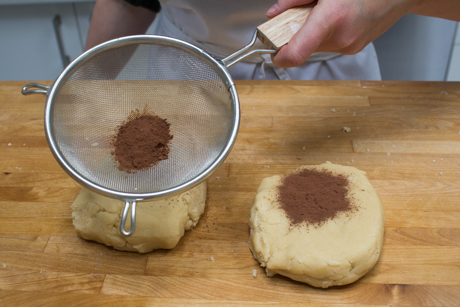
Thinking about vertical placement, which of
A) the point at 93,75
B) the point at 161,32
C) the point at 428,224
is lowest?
the point at 428,224

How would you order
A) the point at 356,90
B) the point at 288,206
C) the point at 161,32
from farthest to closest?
the point at 161,32 → the point at 356,90 → the point at 288,206

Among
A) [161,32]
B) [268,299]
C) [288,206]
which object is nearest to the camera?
[268,299]

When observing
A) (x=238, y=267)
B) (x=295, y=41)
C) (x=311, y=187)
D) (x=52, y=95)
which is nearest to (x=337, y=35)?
(x=295, y=41)

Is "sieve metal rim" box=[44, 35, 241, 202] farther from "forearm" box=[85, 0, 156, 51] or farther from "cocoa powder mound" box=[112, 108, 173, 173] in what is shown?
"forearm" box=[85, 0, 156, 51]

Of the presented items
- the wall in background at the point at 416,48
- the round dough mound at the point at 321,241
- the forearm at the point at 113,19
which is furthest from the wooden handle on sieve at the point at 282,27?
the wall in background at the point at 416,48

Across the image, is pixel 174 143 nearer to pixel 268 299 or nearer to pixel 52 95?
pixel 52 95

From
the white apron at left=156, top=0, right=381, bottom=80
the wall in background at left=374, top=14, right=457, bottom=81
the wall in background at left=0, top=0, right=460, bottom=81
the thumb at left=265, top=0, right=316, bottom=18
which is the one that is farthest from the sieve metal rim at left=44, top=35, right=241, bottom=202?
the wall in background at left=374, top=14, right=457, bottom=81

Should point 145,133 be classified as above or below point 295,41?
below
